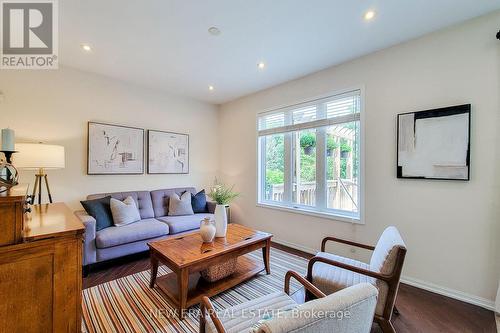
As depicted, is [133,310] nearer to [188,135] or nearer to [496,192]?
[188,135]

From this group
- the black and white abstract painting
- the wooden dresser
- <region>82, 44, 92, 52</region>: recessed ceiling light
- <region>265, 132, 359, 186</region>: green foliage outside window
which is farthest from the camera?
<region>265, 132, 359, 186</region>: green foliage outside window

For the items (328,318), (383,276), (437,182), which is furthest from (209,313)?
(437,182)

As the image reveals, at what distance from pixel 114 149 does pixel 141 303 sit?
7.92 ft

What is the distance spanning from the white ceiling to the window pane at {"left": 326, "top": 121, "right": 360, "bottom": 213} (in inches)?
38.1

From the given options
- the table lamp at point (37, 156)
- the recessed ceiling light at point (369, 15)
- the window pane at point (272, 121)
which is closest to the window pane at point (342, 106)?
the window pane at point (272, 121)

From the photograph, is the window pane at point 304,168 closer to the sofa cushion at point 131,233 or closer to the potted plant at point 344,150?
the potted plant at point 344,150

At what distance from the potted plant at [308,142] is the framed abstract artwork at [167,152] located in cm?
229

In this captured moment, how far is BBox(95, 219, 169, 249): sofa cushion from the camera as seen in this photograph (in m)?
2.55

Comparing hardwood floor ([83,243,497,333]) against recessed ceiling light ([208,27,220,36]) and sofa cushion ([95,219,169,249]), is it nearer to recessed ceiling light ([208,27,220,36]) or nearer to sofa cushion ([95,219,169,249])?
sofa cushion ([95,219,169,249])

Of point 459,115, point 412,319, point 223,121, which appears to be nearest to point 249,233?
point 412,319

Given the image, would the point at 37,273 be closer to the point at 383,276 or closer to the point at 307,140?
the point at 383,276
